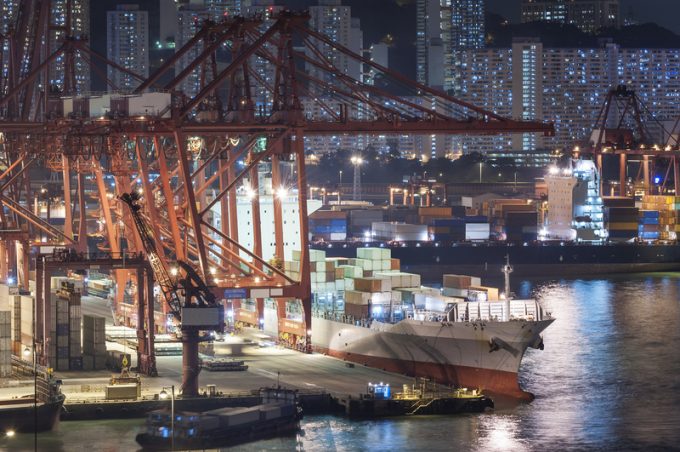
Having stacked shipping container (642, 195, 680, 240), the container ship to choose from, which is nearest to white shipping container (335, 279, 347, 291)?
the container ship

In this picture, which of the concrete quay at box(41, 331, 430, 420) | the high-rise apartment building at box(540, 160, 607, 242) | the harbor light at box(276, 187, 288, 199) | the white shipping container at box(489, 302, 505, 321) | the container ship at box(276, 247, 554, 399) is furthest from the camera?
the high-rise apartment building at box(540, 160, 607, 242)

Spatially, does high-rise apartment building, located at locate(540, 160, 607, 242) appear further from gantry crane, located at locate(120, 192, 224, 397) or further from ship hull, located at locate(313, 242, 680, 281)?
gantry crane, located at locate(120, 192, 224, 397)

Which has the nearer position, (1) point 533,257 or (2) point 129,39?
(1) point 533,257

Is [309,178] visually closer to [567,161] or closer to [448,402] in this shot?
[567,161]

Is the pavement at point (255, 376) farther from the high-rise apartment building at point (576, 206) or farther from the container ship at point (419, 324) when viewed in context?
the high-rise apartment building at point (576, 206)

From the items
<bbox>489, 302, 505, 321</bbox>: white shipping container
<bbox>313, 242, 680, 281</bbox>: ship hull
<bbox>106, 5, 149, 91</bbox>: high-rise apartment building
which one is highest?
<bbox>106, 5, 149, 91</bbox>: high-rise apartment building

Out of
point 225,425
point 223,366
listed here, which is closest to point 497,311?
point 223,366

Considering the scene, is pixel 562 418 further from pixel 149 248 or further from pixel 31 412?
pixel 31 412
